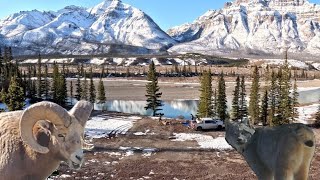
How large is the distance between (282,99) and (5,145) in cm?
4602

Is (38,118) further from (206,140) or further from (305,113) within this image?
(305,113)

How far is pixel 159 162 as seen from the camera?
86.3 ft

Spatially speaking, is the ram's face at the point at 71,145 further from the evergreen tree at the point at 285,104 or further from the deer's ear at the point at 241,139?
the evergreen tree at the point at 285,104

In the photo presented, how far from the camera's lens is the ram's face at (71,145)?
623cm

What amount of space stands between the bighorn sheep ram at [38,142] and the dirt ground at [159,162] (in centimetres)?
1509

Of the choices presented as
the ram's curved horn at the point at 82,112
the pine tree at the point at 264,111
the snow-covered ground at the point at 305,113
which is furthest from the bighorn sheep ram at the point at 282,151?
the snow-covered ground at the point at 305,113

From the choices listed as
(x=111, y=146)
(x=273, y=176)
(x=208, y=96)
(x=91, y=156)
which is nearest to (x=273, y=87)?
(x=208, y=96)

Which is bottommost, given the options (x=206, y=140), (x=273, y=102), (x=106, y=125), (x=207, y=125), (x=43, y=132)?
(x=206, y=140)

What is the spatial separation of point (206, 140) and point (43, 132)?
92.7 feet

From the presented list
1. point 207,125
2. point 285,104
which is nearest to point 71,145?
point 207,125

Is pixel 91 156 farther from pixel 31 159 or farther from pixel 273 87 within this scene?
pixel 273 87

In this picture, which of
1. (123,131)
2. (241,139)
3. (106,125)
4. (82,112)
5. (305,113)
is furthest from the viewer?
(305,113)

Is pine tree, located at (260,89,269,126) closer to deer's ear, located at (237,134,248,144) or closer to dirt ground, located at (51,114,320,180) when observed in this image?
dirt ground, located at (51,114,320,180)

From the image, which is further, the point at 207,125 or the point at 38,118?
the point at 207,125
